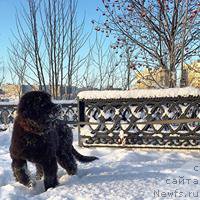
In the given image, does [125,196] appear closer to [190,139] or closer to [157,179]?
[157,179]

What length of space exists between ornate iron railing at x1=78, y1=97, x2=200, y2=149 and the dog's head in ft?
10.6

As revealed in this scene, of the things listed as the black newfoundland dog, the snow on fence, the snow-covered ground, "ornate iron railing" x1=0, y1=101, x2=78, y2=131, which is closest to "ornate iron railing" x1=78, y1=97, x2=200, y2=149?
the snow on fence

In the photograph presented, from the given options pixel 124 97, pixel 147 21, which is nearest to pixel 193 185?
pixel 124 97

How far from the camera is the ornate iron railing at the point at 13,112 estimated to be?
503 inches

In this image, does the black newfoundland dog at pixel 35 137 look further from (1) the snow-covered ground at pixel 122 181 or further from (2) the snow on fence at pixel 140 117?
(2) the snow on fence at pixel 140 117

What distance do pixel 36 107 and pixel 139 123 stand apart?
147 inches

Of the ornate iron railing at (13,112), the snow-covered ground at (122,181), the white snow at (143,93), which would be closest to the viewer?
the snow-covered ground at (122,181)

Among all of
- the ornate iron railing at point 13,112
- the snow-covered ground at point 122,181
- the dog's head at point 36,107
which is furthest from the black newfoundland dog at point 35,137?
the ornate iron railing at point 13,112

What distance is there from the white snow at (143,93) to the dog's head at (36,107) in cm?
354

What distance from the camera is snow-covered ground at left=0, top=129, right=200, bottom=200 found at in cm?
427

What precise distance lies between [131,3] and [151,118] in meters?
3.67

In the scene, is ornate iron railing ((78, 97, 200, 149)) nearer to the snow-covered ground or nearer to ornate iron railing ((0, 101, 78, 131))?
the snow-covered ground

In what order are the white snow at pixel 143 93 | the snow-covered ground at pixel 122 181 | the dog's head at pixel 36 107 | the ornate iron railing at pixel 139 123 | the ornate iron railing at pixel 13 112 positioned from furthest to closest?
1. the ornate iron railing at pixel 13 112
2. the ornate iron railing at pixel 139 123
3. the white snow at pixel 143 93
4. the dog's head at pixel 36 107
5. the snow-covered ground at pixel 122 181

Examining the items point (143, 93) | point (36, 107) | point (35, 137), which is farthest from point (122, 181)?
point (143, 93)
